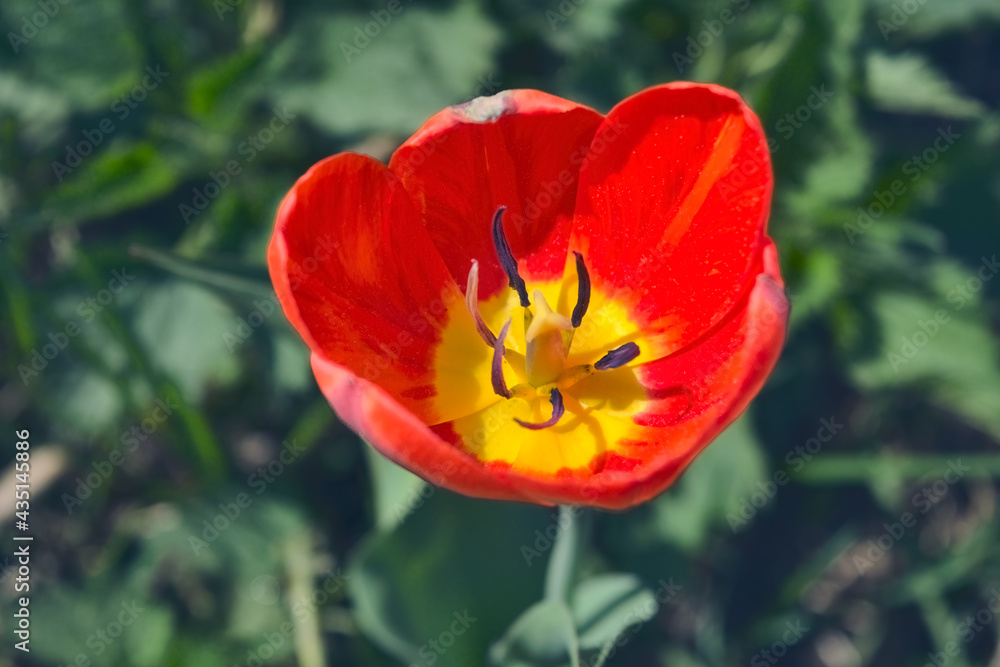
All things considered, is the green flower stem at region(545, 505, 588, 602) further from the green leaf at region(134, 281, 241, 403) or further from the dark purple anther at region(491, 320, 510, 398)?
the green leaf at region(134, 281, 241, 403)

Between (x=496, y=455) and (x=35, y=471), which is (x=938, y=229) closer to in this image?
(x=496, y=455)

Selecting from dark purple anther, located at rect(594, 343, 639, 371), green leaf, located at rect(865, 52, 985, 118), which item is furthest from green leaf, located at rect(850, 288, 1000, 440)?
dark purple anther, located at rect(594, 343, 639, 371)

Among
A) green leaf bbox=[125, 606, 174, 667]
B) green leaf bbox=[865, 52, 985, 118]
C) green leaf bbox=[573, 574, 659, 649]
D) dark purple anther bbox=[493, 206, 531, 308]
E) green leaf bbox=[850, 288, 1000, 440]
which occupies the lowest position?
green leaf bbox=[125, 606, 174, 667]

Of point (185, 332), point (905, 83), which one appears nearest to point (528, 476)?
point (185, 332)

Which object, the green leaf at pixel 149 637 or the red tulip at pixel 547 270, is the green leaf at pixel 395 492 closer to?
the red tulip at pixel 547 270

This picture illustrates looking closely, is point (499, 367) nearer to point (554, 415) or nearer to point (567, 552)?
point (554, 415)

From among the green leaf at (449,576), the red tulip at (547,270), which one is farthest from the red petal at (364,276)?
the green leaf at (449,576)
